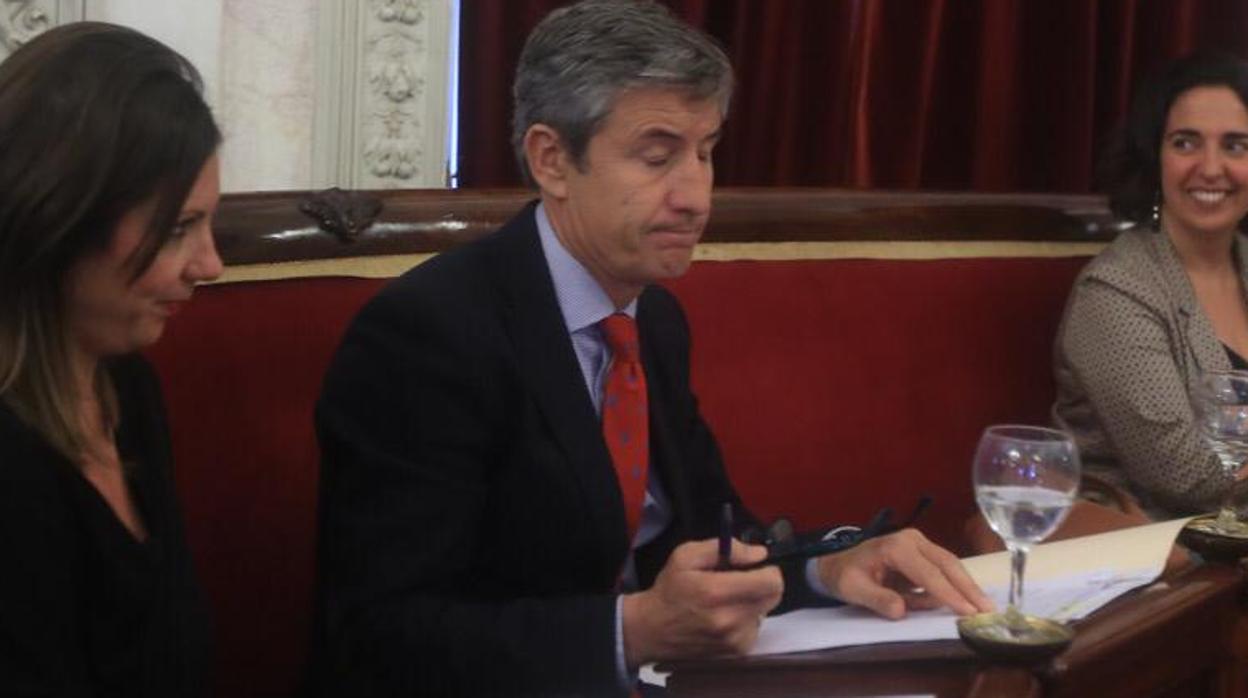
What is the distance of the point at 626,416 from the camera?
179cm

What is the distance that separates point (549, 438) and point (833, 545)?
Answer: 0.31 m

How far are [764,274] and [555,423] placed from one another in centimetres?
95

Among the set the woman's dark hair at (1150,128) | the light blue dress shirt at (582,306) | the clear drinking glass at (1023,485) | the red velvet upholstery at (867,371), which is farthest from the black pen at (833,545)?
the woman's dark hair at (1150,128)

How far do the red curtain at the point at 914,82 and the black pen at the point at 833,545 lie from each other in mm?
1209

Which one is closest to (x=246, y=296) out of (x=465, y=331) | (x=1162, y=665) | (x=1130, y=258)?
(x=465, y=331)

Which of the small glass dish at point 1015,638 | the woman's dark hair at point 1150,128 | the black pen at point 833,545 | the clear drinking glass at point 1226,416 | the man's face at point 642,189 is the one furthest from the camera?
the woman's dark hair at point 1150,128

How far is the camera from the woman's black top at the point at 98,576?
4.32 feet

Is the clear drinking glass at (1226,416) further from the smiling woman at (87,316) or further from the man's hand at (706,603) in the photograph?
the smiling woman at (87,316)

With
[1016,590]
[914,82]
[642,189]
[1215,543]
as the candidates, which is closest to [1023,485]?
[1016,590]

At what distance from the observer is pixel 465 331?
165 cm

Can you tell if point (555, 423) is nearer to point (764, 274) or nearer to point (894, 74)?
point (764, 274)

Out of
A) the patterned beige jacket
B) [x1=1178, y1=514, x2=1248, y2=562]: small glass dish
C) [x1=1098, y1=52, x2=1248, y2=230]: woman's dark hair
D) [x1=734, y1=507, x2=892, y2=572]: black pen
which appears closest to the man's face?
[x1=734, y1=507, x2=892, y2=572]: black pen

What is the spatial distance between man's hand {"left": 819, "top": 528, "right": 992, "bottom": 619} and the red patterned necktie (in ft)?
0.72

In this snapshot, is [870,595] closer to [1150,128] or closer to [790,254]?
[790,254]
